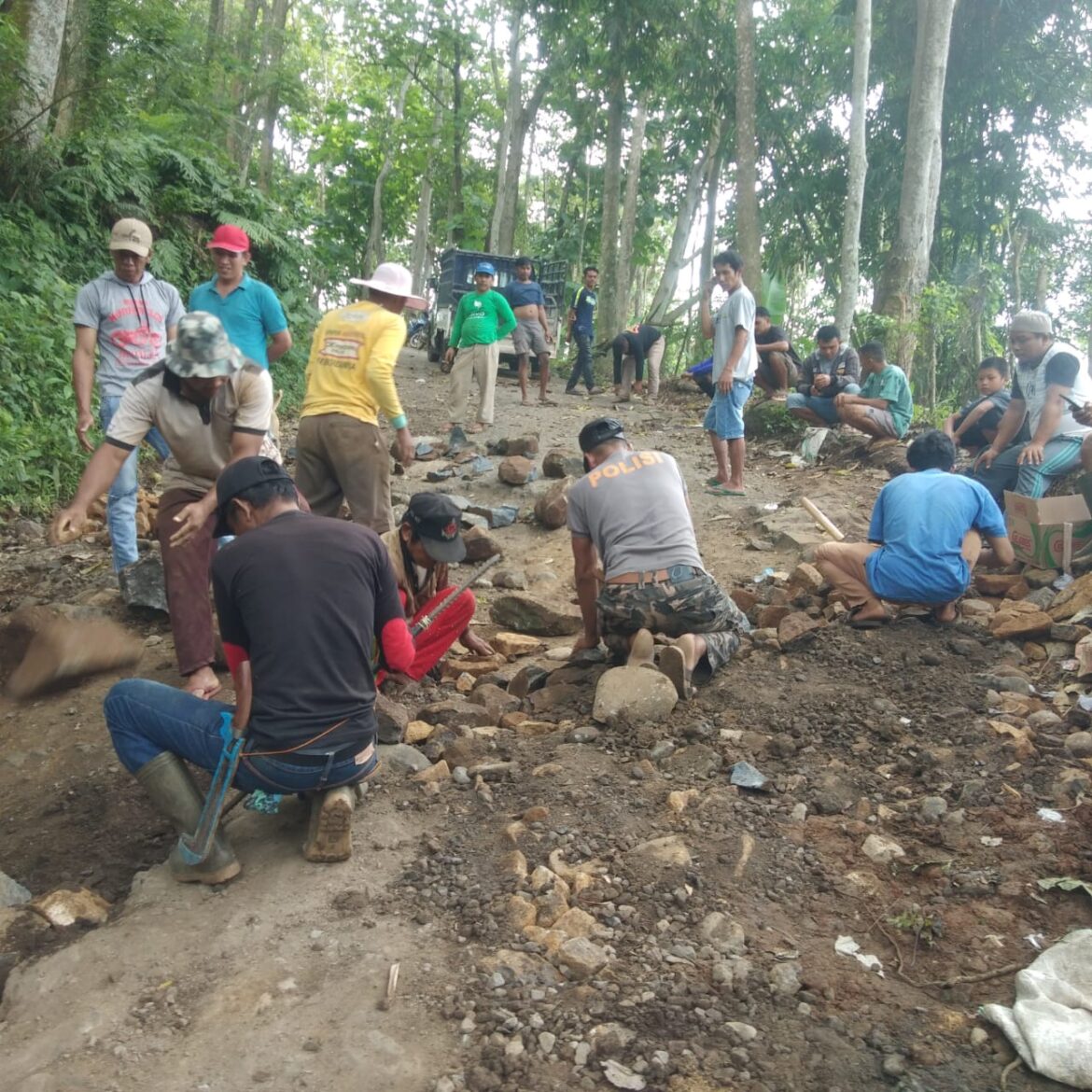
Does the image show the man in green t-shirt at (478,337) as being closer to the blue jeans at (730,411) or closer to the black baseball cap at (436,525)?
the blue jeans at (730,411)

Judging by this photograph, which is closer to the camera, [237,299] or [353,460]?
[353,460]

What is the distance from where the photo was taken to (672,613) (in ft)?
15.1

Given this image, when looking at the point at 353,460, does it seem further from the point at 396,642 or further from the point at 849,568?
the point at 849,568

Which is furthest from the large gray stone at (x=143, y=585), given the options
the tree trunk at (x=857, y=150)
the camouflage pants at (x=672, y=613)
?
the tree trunk at (x=857, y=150)

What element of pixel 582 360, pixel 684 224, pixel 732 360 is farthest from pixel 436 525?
pixel 684 224

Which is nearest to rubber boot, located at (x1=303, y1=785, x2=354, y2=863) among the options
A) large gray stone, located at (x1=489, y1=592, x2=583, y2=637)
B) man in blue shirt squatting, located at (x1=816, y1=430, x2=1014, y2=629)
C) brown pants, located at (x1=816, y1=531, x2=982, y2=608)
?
large gray stone, located at (x1=489, y1=592, x2=583, y2=637)

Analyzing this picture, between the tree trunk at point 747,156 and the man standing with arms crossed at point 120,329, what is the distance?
1046cm

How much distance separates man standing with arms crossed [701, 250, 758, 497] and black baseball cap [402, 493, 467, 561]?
3.85 meters

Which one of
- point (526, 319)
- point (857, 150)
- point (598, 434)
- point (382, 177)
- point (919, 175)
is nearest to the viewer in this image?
point (598, 434)

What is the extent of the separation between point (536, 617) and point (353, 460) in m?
1.49

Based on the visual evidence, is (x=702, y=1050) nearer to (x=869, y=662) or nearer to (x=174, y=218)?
(x=869, y=662)

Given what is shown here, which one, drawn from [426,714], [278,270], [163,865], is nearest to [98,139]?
[278,270]

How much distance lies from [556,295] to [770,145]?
486 cm

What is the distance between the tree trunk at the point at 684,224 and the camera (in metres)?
19.7
